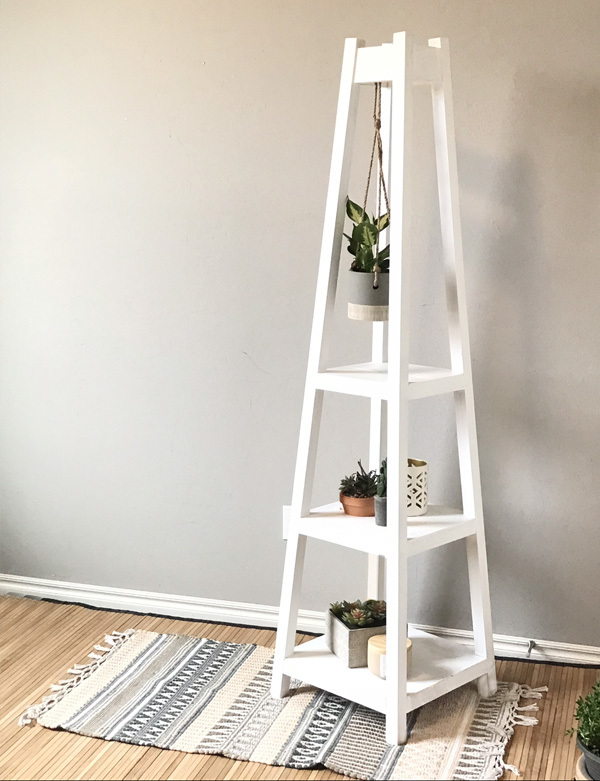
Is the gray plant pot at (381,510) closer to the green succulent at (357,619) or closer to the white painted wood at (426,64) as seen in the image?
the green succulent at (357,619)

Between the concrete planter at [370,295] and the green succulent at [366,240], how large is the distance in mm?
24

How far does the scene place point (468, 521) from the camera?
7.38ft

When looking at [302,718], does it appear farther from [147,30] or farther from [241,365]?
[147,30]

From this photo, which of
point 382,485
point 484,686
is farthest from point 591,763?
point 382,485

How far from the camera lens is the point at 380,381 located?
2119mm

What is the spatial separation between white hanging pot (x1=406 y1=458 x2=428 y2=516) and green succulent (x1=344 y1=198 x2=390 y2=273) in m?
0.48

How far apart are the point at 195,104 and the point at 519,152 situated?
922 mm

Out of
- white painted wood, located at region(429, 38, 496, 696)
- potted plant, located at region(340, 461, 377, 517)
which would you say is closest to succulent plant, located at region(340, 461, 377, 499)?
potted plant, located at region(340, 461, 377, 517)

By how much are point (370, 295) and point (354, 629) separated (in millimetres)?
810

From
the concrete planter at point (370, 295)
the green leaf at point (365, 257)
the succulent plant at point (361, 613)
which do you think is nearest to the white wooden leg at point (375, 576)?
the succulent plant at point (361, 613)

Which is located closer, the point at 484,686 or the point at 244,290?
the point at 484,686

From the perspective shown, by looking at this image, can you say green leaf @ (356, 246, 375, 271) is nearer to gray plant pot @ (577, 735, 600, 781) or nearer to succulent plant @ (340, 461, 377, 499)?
succulent plant @ (340, 461, 377, 499)

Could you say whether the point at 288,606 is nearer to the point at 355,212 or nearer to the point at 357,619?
the point at 357,619

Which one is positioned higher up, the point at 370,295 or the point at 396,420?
the point at 370,295
